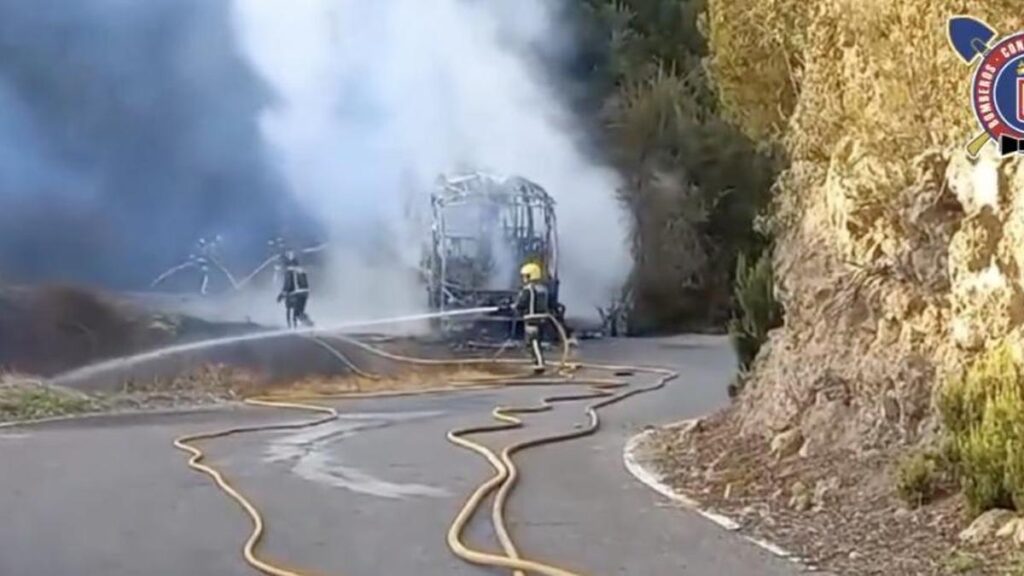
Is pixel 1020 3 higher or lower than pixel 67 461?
higher

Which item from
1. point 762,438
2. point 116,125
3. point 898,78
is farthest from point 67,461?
point 116,125

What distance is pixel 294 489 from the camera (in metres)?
11.6

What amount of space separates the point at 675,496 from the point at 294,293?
528 inches

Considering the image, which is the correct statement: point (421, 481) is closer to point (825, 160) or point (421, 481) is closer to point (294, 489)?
point (294, 489)

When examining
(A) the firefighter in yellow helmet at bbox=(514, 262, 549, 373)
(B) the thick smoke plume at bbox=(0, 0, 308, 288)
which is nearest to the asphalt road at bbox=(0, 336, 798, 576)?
(B) the thick smoke plume at bbox=(0, 0, 308, 288)

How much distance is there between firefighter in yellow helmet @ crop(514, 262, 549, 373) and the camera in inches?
934

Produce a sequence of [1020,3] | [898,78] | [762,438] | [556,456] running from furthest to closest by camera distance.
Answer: [556,456] < [762,438] < [898,78] < [1020,3]

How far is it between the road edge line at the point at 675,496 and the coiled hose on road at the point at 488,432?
86 cm

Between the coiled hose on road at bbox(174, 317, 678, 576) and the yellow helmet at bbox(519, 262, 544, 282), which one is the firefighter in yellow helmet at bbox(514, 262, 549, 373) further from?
the coiled hose on road at bbox(174, 317, 678, 576)

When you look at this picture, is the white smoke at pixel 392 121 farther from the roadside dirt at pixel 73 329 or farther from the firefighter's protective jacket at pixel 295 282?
the roadside dirt at pixel 73 329

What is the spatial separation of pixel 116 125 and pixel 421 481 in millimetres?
12973

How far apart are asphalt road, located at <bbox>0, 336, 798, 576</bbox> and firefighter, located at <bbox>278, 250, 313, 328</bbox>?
614 cm

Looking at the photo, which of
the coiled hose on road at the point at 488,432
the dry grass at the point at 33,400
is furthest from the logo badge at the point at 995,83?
the dry grass at the point at 33,400

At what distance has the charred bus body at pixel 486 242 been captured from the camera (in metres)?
26.4
